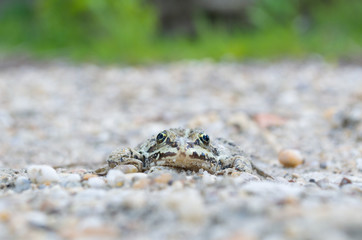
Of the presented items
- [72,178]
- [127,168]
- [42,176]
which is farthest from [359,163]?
[42,176]

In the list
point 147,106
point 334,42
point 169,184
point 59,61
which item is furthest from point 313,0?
point 169,184

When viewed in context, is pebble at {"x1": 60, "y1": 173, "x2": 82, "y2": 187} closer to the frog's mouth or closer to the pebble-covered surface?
the pebble-covered surface

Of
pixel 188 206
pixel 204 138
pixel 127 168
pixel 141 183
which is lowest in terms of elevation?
pixel 188 206

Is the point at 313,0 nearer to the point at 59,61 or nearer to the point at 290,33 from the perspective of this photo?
the point at 290,33

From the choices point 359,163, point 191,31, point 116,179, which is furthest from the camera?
point 191,31

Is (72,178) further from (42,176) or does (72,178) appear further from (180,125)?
(180,125)

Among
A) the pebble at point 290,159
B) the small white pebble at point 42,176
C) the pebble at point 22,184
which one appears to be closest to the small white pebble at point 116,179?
the small white pebble at point 42,176

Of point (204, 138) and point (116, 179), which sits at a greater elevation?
point (204, 138)
